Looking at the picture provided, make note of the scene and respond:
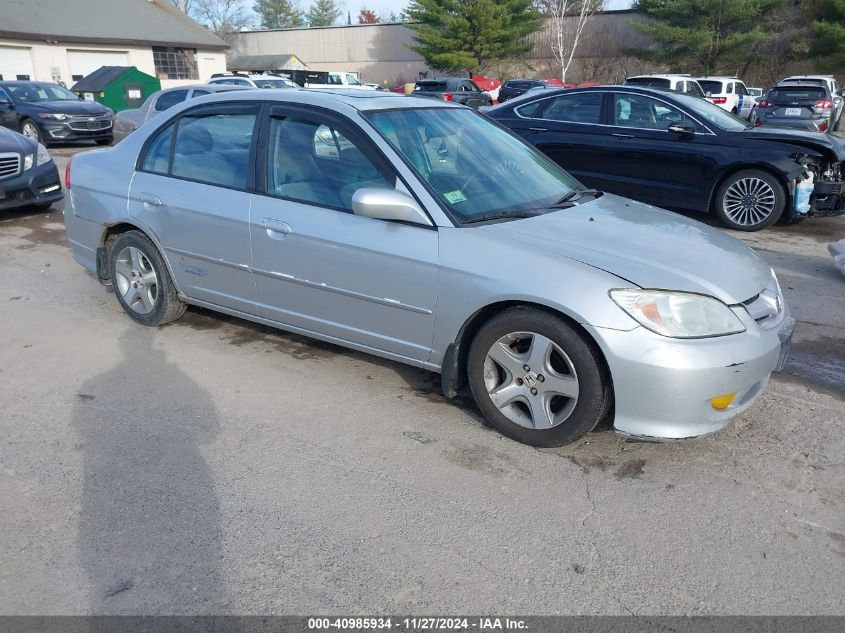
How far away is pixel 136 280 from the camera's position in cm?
501

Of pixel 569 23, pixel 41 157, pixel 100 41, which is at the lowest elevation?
pixel 41 157

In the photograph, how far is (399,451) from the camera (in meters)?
3.49

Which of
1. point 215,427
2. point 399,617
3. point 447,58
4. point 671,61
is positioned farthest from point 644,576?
point 447,58

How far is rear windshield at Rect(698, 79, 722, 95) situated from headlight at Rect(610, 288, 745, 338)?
2336 cm

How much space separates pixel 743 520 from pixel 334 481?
1778 mm

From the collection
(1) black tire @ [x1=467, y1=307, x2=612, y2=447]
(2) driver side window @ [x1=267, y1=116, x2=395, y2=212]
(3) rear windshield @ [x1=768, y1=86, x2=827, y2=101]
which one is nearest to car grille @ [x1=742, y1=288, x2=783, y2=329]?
(1) black tire @ [x1=467, y1=307, x2=612, y2=447]

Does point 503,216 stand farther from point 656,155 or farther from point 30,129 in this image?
point 30,129

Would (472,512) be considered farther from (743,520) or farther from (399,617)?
(743,520)

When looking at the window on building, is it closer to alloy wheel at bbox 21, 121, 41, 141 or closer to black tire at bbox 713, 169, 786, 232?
alloy wheel at bbox 21, 121, 41, 141

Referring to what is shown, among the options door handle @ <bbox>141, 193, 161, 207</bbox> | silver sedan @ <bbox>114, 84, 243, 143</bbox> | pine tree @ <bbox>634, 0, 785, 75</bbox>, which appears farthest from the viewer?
pine tree @ <bbox>634, 0, 785, 75</bbox>

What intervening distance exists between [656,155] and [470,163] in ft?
16.5

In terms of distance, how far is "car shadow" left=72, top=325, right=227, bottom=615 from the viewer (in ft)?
8.43

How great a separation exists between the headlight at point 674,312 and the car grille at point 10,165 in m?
8.07

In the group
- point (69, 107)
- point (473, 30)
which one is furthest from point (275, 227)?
point (473, 30)
